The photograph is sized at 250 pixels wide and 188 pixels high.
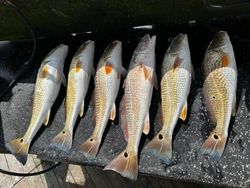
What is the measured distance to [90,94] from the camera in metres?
2.58

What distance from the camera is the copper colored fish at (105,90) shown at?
223cm

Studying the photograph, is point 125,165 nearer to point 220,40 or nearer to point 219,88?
point 219,88

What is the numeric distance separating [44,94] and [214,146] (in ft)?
4.02

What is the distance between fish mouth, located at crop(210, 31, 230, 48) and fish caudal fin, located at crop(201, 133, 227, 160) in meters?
0.60

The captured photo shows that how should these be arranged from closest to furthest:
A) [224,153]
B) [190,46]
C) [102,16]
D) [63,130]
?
1. [224,153]
2. [63,130]
3. [190,46]
4. [102,16]

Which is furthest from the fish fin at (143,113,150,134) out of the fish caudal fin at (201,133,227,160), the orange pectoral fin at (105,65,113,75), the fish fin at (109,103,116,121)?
the orange pectoral fin at (105,65,113,75)

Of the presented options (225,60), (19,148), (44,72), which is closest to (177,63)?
(225,60)

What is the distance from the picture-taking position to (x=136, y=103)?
7.44 feet

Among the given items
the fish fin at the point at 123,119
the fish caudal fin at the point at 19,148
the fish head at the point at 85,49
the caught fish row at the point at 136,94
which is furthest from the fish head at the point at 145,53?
the fish caudal fin at the point at 19,148

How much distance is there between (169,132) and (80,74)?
0.80 meters

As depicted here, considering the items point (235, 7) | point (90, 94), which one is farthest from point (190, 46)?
point (90, 94)

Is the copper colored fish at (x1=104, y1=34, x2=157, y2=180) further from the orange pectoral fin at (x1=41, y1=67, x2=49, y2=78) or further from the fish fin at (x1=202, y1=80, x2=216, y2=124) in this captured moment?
the orange pectoral fin at (x1=41, y1=67, x2=49, y2=78)

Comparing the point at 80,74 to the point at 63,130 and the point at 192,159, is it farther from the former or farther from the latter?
the point at 192,159

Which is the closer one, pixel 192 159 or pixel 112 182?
pixel 192 159
